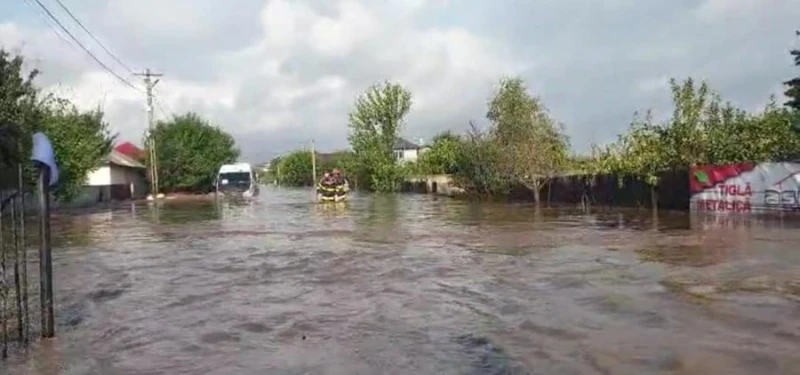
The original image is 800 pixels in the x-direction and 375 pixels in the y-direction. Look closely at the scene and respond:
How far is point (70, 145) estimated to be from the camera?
37.5 metres

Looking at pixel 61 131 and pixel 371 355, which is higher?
pixel 61 131

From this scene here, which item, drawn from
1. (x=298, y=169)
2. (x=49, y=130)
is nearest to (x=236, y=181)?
(x=49, y=130)

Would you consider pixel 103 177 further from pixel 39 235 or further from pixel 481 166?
pixel 39 235

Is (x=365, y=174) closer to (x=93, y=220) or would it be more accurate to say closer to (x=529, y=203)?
(x=529, y=203)

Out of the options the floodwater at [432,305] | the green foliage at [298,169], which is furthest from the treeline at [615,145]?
the green foliage at [298,169]

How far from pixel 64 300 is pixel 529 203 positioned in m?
32.0

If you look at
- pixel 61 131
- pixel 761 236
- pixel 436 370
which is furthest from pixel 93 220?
pixel 436 370

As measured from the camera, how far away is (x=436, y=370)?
7117 mm

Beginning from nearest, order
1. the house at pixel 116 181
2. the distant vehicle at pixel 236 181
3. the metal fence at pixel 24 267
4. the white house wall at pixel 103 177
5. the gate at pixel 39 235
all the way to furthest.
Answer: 1. the gate at pixel 39 235
2. the metal fence at pixel 24 267
3. the house at pixel 116 181
4. the distant vehicle at pixel 236 181
5. the white house wall at pixel 103 177

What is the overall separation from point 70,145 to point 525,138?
21.2 metres

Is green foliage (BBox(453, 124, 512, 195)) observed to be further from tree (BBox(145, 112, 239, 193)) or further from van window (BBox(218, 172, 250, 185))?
tree (BBox(145, 112, 239, 193))

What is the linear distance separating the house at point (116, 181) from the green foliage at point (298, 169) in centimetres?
5272

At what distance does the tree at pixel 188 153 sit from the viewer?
2805 inches

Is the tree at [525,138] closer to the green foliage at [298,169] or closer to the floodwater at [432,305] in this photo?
the floodwater at [432,305]
